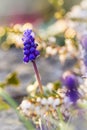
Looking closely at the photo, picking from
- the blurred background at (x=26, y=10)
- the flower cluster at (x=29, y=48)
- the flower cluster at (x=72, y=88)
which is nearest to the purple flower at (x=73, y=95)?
the flower cluster at (x=72, y=88)

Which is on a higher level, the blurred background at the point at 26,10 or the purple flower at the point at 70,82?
the blurred background at the point at 26,10

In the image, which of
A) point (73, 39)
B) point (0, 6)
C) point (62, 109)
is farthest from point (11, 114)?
point (0, 6)

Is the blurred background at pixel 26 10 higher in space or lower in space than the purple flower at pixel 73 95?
higher

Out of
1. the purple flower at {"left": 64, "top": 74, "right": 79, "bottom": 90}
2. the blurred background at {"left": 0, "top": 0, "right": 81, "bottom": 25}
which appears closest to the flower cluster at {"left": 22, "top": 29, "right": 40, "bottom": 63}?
the purple flower at {"left": 64, "top": 74, "right": 79, "bottom": 90}

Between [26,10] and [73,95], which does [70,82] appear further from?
[26,10]

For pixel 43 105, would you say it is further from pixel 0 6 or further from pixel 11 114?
pixel 0 6

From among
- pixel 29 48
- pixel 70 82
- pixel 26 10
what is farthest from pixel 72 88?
pixel 26 10

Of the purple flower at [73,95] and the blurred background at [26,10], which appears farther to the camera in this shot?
the blurred background at [26,10]

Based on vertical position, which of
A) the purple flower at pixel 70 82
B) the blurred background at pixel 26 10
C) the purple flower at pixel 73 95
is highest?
the blurred background at pixel 26 10

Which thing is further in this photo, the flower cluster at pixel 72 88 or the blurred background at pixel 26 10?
the blurred background at pixel 26 10

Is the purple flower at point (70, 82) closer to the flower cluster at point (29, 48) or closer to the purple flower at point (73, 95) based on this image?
the purple flower at point (73, 95)

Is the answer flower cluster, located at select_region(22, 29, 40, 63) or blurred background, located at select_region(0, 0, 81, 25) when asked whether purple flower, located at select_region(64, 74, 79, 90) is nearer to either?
flower cluster, located at select_region(22, 29, 40, 63)
